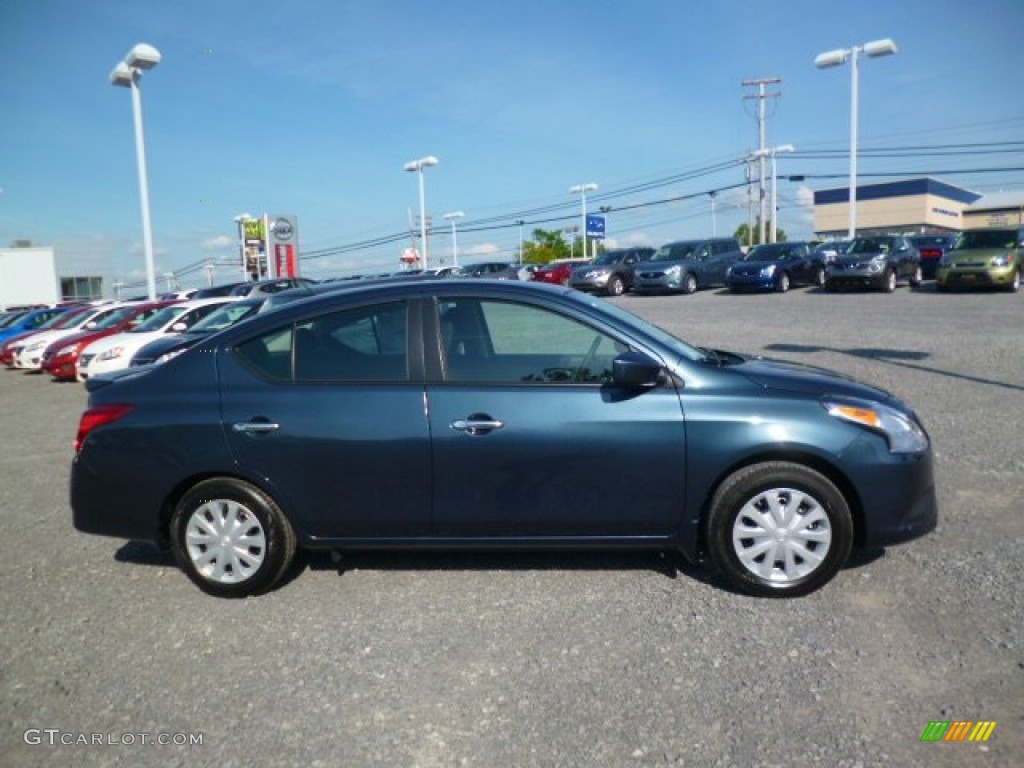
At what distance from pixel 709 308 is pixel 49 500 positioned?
18.4m

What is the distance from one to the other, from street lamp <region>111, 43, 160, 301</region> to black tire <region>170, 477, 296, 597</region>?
17.5m

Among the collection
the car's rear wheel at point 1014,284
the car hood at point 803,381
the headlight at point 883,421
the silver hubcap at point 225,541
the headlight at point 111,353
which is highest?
the car's rear wheel at point 1014,284

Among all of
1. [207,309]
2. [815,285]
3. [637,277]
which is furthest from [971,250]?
[207,309]

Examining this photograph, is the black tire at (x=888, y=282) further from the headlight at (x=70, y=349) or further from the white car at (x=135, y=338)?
the headlight at (x=70, y=349)

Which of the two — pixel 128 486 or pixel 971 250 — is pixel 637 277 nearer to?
pixel 971 250

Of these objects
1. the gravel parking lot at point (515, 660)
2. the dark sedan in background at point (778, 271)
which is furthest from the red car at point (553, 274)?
the gravel parking lot at point (515, 660)

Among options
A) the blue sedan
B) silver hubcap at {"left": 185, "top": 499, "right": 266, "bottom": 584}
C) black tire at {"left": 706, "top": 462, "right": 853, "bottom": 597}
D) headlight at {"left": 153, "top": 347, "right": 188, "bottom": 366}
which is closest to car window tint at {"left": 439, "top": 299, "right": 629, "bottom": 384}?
the blue sedan

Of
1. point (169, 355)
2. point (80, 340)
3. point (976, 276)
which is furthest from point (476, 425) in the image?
point (976, 276)

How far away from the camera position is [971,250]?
23062 mm

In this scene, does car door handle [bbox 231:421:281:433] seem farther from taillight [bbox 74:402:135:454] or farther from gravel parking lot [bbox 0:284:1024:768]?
gravel parking lot [bbox 0:284:1024:768]

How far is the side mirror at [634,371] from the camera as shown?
389 centimetres

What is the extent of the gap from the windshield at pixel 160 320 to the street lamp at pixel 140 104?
18.7 ft

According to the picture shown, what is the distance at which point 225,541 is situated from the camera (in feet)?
13.8

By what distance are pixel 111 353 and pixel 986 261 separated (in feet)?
71.2
